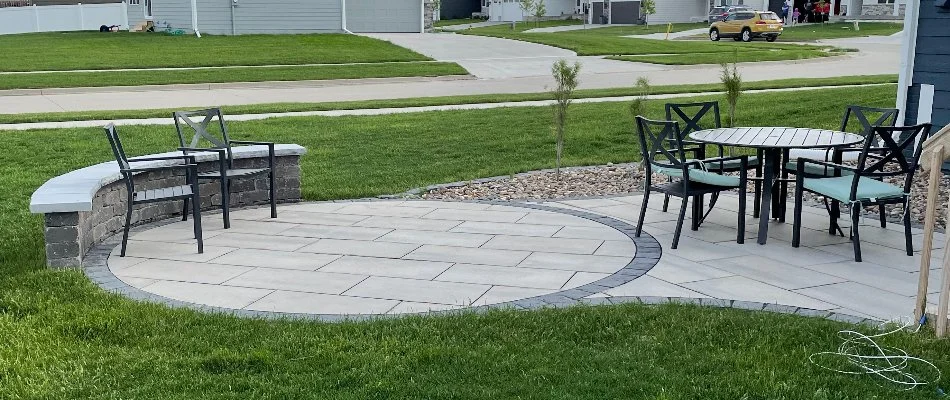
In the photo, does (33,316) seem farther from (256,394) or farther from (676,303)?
(676,303)

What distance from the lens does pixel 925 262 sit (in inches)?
181

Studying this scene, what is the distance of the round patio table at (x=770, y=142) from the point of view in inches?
267

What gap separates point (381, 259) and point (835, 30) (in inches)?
1605

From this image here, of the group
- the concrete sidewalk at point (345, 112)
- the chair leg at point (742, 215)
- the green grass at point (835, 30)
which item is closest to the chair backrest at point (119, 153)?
the chair leg at point (742, 215)

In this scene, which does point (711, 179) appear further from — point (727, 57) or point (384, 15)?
point (384, 15)

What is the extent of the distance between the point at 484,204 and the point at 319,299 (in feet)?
10.5

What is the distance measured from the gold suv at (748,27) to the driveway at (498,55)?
10888 mm

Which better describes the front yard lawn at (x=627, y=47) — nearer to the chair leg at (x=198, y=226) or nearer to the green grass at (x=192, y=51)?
the green grass at (x=192, y=51)

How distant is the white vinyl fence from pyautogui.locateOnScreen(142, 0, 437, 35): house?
35.3 feet

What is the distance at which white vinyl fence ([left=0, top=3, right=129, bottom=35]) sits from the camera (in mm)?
46625

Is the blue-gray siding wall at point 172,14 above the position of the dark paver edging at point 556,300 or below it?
above

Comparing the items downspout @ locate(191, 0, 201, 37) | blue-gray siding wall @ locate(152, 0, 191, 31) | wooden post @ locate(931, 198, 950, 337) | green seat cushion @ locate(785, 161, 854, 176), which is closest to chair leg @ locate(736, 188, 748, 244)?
green seat cushion @ locate(785, 161, 854, 176)

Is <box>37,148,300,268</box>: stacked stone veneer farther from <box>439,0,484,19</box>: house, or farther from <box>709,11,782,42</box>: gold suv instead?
<box>439,0,484,19</box>: house

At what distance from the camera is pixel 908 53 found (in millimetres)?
10078
